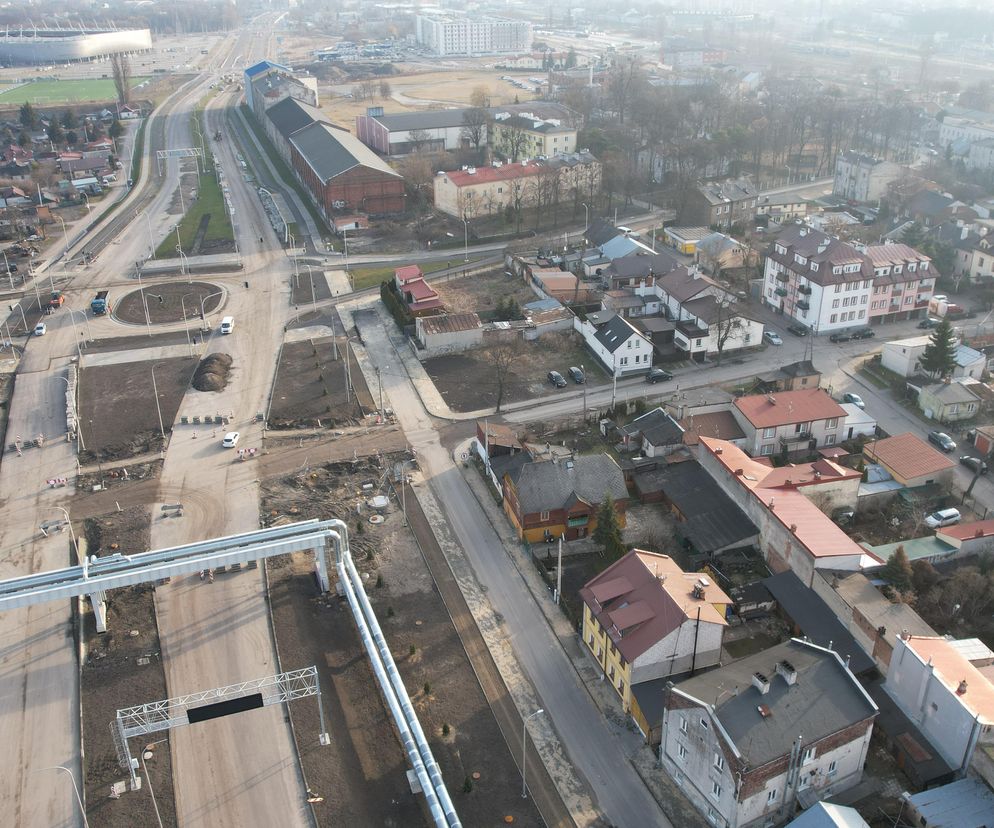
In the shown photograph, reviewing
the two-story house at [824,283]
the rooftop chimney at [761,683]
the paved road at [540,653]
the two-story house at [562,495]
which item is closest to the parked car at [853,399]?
the two-story house at [824,283]

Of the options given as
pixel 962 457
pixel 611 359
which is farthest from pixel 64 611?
pixel 962 457

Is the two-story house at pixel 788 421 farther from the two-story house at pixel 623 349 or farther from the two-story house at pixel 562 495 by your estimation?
the two-story house at pixel 562 495

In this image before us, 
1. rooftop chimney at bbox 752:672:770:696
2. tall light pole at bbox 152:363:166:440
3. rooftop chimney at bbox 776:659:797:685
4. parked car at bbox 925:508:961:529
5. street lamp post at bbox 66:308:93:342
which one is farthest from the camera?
street lamp post at bbox 66:308:93:342

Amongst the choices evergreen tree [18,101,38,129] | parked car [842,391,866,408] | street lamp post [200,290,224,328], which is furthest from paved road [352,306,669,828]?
evergreen tree [18,101,38,129]

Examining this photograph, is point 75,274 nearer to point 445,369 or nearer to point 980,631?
point 445,369

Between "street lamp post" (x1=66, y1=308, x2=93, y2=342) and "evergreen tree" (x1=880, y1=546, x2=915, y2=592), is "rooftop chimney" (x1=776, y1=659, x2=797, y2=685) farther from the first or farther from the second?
"street lamp post" (x1=66, y1=308, x2=93, y2=342)

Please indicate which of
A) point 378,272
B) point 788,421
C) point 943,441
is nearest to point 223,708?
point 788,421

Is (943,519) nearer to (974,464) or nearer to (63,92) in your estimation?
(974,464)

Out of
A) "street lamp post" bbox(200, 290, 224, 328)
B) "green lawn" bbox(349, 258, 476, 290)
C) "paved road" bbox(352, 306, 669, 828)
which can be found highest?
"green lawn" bbox(349, 258, 476, 290)
